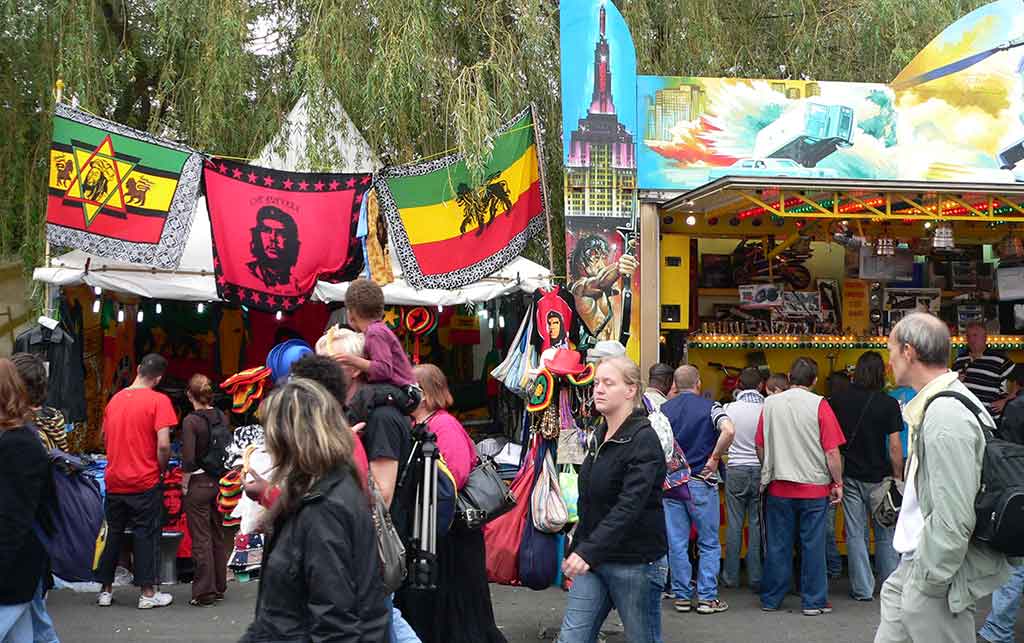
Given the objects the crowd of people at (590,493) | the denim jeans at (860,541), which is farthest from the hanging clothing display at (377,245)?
the denim jeans at (860,541)

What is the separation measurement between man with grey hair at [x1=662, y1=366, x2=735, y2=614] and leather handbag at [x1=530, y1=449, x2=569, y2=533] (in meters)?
1.39

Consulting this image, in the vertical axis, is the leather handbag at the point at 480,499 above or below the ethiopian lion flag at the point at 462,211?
below

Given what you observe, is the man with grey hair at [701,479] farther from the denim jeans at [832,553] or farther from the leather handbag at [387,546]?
the leather handbag at [387,546]

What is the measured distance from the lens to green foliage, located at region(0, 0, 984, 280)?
35.5 feet

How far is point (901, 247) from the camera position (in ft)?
39.0

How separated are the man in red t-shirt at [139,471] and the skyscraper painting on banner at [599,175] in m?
4.00

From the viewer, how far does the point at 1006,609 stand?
707cm

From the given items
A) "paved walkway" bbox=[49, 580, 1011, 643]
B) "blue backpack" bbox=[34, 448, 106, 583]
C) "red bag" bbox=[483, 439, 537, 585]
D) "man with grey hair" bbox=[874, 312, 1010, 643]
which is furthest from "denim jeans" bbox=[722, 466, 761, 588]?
"blue backpack" bbox=[34, 448, 106, 583]

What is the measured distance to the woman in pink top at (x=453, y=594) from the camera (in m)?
6.22

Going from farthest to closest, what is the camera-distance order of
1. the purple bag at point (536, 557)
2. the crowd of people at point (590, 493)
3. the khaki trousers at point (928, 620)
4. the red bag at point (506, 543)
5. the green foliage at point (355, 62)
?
the green foliage at point (355, 62) → the red bag at point (506, 543) → the purple bag at point (536, 557) → the khaki trousers at point (928, 620) → the crowd of people at point (590, 493)

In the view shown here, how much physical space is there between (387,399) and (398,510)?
685 mm

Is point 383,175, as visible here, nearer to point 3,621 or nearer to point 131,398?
point 131,398

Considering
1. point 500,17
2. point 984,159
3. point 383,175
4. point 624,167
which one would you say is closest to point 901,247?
point 984,159

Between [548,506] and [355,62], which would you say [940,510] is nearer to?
[548,506]
